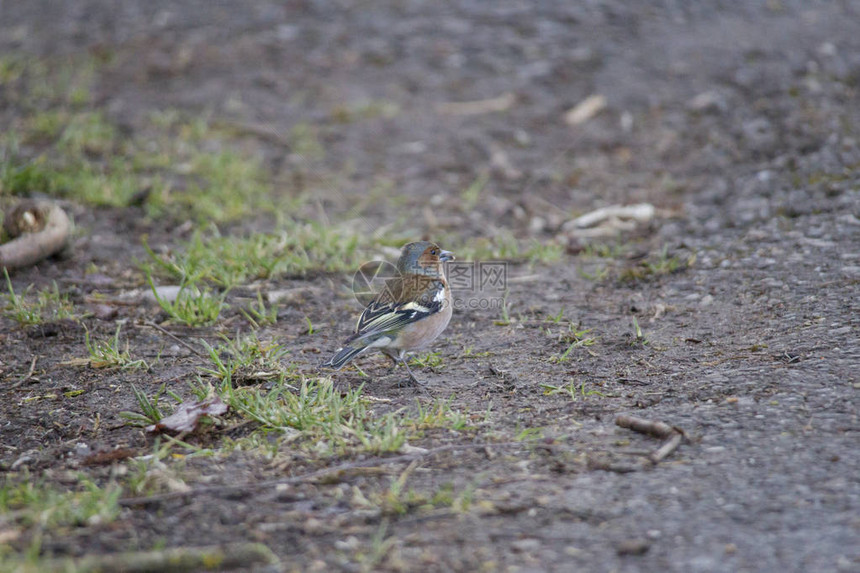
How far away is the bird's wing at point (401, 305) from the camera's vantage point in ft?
13.9

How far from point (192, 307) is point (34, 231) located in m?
1.44

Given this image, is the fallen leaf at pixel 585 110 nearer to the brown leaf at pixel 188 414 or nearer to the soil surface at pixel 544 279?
the soil surface at pixel 544 279

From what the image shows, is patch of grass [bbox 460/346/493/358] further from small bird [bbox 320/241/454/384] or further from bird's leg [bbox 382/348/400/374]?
bird's leg [bbox 382/348/400/374]

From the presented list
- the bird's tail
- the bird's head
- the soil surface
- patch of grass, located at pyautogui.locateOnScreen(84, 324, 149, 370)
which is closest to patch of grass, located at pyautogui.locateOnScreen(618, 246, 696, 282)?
the soil surface

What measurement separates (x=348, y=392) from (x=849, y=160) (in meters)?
4.69

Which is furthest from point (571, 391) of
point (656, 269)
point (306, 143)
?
point (306, 143)

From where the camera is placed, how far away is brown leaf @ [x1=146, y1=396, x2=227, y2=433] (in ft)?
11.7

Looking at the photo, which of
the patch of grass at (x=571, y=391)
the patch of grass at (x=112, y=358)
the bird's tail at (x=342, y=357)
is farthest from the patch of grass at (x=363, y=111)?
the patch of grass at (x=571, y=391)

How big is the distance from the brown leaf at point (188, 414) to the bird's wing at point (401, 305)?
77cm

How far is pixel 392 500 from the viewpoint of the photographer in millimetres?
2910

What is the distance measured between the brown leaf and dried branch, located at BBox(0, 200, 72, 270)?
2.27 meters

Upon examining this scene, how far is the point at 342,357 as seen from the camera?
160 inches

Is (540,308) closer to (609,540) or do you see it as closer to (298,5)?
(609,540)

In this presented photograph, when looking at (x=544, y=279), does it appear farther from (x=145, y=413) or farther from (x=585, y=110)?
(x=585, y=110)
